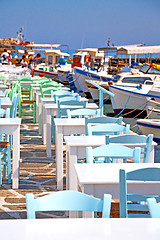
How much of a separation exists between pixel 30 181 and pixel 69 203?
3846mm

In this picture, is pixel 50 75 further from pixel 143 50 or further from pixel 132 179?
pixel 132 179

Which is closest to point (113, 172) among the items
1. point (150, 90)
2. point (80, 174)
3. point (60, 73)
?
point (80, 174)

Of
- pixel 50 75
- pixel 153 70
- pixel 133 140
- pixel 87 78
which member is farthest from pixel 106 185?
pixel 50 75

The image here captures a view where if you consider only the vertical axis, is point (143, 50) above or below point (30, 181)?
above

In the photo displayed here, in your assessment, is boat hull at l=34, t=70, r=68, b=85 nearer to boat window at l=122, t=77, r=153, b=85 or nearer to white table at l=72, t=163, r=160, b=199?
boat window at l=122, t=77, r=153, b=85

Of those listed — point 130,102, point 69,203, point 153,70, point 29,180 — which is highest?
point 153,70

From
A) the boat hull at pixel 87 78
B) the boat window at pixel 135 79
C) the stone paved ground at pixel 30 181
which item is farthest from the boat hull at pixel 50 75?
the stone paved ground at pixel 30 181

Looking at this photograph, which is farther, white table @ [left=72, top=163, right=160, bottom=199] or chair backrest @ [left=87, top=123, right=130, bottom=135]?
chair backrest @ [left=87, top=123, right=130, bottom=135]

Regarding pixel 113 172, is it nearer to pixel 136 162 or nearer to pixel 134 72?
pixel 136 162
